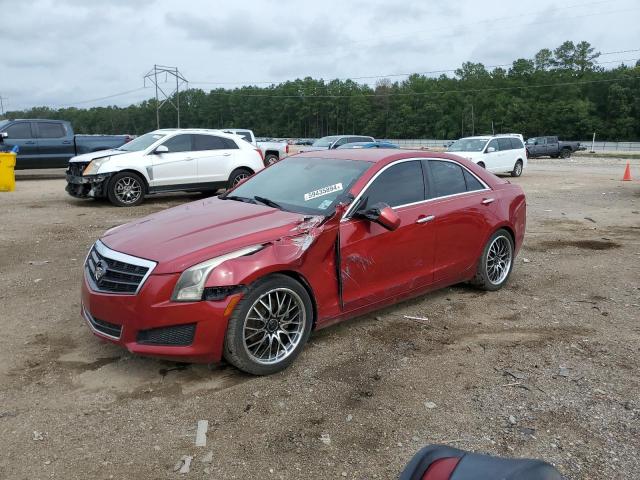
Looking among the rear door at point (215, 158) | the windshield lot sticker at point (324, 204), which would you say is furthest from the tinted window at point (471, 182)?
the rear door at point (215, 158)

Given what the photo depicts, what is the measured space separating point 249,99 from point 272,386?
131655 millimetres

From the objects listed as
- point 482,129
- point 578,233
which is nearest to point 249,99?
point 482,129

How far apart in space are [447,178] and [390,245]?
1235 mm

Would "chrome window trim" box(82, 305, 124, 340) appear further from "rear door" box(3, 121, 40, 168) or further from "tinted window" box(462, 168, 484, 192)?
"rear door" box(3, 121, 40, 168)

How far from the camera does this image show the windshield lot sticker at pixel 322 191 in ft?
14.7

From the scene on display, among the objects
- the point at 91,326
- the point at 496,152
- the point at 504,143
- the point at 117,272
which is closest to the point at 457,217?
the point at 117,272

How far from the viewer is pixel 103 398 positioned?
11.6 ft

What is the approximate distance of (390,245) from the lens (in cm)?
451

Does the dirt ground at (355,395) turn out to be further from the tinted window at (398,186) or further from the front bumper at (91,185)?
the front bumper at (91,185)

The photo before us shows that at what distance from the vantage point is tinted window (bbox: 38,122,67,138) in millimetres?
16844

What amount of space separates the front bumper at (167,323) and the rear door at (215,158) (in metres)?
9.01

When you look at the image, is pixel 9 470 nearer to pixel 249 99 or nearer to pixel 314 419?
pixel 314 419

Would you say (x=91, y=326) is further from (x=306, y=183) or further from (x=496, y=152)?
(x=496, y=152)

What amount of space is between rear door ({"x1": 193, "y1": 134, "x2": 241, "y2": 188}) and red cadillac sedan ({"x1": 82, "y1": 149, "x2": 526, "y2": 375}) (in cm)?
723
